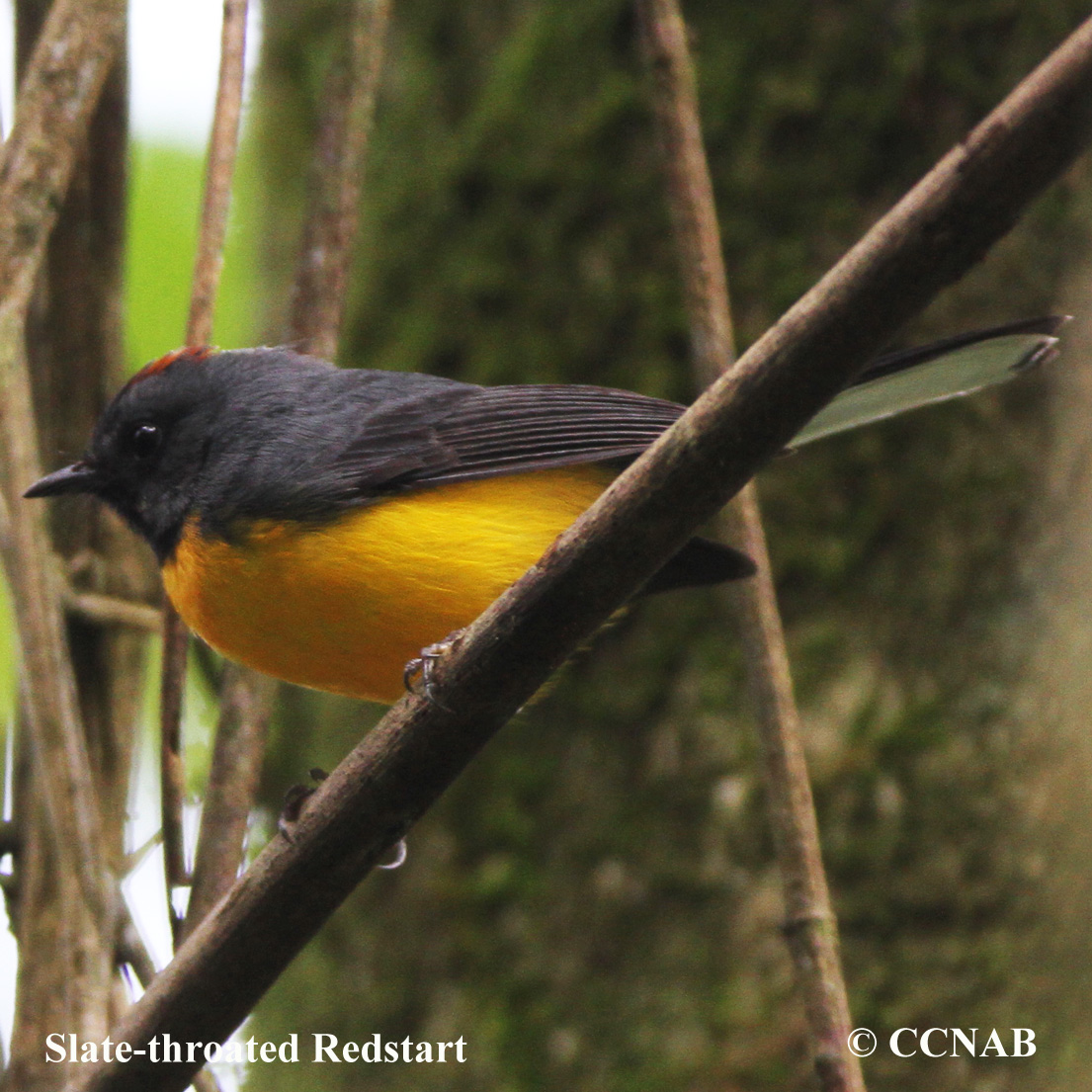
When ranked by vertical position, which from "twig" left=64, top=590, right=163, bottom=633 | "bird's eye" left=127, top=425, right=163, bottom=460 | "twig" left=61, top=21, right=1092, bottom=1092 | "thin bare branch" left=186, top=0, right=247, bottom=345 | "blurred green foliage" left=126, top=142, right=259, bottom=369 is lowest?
"twig" left=61, top=21, right=1092, bottom=1092

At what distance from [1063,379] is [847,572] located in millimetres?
782

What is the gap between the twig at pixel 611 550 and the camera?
135cm

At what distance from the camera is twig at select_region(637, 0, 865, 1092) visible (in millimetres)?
2361

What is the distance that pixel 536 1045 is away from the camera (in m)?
3.72

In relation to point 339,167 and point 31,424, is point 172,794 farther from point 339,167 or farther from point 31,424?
point 339,167

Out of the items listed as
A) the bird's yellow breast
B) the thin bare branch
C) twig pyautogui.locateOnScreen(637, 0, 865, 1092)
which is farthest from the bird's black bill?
twig pyautogui.locateOnScreen(637, 0, 865, 1092)

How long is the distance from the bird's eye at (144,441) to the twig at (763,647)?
141 cm

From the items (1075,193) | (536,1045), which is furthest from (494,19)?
(536,1045)

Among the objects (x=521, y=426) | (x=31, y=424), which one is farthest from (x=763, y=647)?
(x=31, y=424)

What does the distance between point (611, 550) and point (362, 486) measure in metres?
1.35

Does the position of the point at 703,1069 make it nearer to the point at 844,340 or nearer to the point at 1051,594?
the point at 1051,594

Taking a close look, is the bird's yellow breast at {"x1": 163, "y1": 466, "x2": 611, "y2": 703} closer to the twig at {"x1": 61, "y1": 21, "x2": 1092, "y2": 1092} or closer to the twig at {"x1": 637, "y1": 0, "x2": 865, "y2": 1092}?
the twig at {"x1": 637, "y1": 0, "x2": 865, "y2": 1092}

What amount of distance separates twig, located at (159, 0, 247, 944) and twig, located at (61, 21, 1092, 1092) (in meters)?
0.82

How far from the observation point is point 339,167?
11.0 ft
